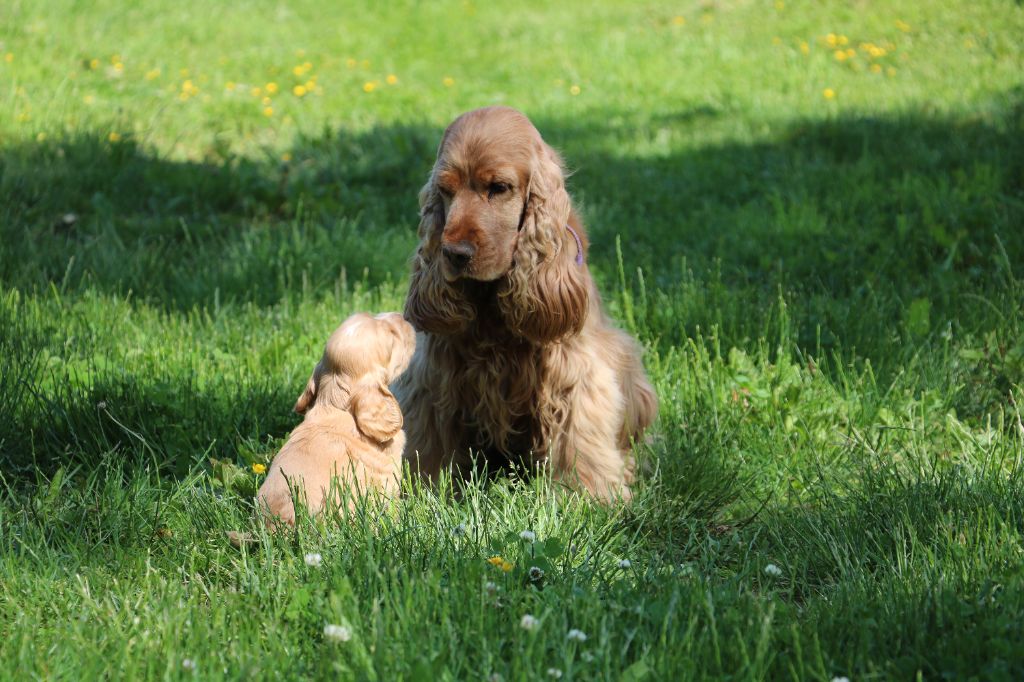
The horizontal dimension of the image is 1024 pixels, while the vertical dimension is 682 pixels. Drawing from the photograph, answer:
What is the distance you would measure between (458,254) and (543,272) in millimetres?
352

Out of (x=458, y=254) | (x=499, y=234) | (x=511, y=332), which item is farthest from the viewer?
(x=511, y=332)

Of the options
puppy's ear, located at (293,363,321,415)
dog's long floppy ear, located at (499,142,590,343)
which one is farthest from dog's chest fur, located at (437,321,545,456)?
puppy's ear, located at (293,363,321,415)

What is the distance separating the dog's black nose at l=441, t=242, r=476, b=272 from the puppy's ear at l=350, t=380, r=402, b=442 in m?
0.56

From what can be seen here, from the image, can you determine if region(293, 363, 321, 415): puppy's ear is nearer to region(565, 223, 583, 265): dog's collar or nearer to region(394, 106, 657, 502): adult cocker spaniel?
region(394, 106, 657, 502): adult cocker spaniel

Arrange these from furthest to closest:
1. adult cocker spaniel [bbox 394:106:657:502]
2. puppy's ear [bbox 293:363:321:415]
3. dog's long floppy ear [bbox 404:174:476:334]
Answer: puppy's ear [bbox 293:363:321:415], dog's long floppy ear [bbox 404:174:476:334], adult cocker spaniel [bbox 394:106:657:502]

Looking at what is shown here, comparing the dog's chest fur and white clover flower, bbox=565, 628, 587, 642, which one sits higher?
the dog's chest fur

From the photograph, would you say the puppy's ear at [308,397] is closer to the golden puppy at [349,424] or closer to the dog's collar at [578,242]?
the golden puppy at [349,424]

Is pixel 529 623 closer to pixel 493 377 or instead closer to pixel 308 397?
pixel 493 377

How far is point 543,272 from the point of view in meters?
3.51

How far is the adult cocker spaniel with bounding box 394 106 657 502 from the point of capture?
3400 mm

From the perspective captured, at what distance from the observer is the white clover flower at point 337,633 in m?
2.45

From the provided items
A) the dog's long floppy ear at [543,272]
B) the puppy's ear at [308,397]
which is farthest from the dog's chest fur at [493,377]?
the puppy's ear at [308,397]

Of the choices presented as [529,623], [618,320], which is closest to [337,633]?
[529,623]

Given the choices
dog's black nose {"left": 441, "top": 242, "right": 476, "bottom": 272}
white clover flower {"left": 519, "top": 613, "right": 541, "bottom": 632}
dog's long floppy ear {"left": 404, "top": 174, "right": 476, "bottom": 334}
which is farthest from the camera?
dog's long floppy ear {"left": 404, "top": 174, "right": 476, "bottom": 334}
